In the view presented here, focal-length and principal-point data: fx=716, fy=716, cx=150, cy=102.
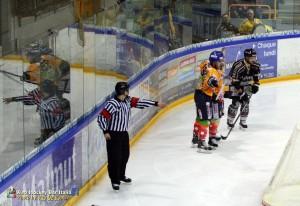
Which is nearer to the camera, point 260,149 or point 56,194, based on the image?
point 56,194

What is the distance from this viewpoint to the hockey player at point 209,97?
7.61 meters

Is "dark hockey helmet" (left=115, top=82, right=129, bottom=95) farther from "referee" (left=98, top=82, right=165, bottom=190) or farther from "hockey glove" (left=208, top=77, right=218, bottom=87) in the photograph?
"hockey glove" (left=208, top=77, right=218, bottom=87)

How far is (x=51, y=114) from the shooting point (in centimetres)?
518

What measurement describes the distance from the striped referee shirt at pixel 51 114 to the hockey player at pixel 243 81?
3448 mm

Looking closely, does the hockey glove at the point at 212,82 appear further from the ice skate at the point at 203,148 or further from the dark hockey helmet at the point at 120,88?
the dark hockey helmet at the point at 120,88

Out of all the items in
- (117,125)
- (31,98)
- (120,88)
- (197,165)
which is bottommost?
(197,165)

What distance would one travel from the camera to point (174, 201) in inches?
244

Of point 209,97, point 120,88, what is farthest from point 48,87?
point 209,97

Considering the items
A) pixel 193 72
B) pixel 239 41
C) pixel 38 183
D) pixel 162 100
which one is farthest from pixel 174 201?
pixel 239 41

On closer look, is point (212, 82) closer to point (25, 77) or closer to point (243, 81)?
point (243, 81)

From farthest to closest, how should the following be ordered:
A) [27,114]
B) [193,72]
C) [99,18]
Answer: [193,72] → [99,18] → [27,114]

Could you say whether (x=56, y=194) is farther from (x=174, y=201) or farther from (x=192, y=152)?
(x=192, y=152)

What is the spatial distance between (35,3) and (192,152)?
3221 millimetres

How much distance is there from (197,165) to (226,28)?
539 centimetres
